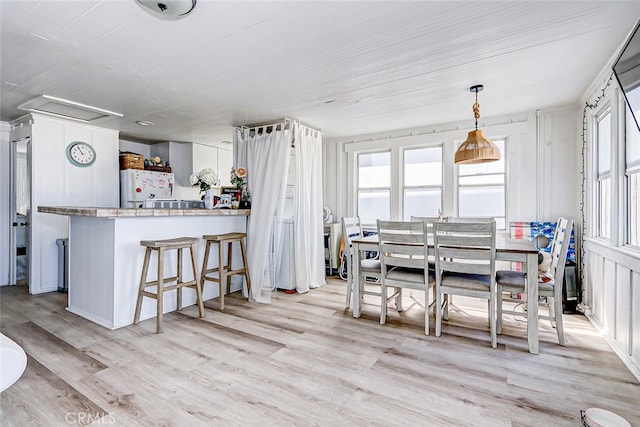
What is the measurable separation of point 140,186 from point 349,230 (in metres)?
3.58

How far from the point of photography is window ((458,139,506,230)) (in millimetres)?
4359

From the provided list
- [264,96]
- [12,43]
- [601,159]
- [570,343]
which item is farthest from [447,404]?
[12,43]

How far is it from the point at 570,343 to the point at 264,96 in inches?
144

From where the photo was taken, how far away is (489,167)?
4.41 meters

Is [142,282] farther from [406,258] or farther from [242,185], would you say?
[406,258]

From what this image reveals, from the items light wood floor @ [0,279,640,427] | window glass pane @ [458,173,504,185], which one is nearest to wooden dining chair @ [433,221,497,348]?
light wood floor @ [0,279,640,427]

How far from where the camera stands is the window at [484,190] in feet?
14.3

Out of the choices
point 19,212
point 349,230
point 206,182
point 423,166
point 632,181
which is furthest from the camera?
point 423,166

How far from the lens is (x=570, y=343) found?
2.60 meters

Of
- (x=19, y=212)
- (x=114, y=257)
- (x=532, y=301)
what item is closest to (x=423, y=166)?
(x=532, y=301)

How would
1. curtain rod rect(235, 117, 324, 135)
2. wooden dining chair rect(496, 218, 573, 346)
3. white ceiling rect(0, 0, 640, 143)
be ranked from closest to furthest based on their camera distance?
1. white ceiling rect(0, 0, 640, 143)
2. wooden dining chair rect(496, 218, 573, 346)
3. curtain rod rect(235, 117, 324, 135)

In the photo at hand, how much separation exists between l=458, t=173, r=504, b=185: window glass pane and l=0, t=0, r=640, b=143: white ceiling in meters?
0.88

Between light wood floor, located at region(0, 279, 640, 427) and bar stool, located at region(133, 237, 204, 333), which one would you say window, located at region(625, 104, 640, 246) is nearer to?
light wood floor, located at region(0, 279, 640, 427)

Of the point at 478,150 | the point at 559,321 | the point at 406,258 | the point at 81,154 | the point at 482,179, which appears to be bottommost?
the point at 559,321
